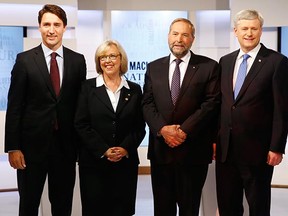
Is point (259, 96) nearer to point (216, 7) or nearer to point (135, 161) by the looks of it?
point (135, 161)

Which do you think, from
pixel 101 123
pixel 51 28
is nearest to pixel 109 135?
pixel 101 123

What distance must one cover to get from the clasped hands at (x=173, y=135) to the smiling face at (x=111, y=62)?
0.54 metres

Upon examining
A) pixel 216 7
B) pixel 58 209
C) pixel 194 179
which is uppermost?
pixel 216 7

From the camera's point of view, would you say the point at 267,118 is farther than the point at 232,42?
No

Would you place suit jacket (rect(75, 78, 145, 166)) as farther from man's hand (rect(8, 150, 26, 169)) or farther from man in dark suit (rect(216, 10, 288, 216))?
man in dark suit (rect(216, 10, 288, 216))

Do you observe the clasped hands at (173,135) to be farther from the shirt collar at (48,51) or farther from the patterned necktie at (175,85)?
the shirt collar at (48,51)

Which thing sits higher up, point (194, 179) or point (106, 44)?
point (106, 44)

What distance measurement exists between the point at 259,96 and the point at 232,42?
3407mm

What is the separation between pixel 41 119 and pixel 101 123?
0.41 metres

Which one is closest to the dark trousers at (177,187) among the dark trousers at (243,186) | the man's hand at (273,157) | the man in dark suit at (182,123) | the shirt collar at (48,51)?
the man in dark suit at (182,123)

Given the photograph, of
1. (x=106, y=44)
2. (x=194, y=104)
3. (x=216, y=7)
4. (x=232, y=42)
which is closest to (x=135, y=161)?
(x=194, y=104)

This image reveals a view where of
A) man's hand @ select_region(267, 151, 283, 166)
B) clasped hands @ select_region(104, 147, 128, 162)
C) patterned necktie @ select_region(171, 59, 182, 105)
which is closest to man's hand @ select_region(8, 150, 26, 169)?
A: clasped hands @ select_region(104, 147, 128, 162)

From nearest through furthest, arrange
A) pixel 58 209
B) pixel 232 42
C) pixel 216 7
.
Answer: pixel 58 209 < pixel 232 42 < pixel 216 7

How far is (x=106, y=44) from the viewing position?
349cm
